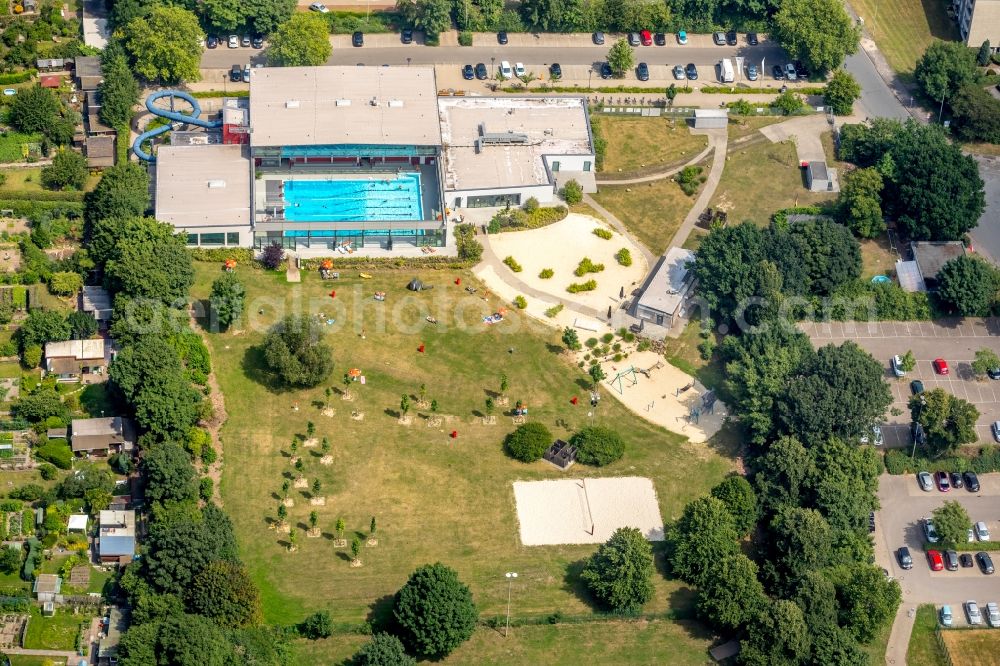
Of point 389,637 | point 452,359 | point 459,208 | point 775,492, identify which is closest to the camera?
point 389,637

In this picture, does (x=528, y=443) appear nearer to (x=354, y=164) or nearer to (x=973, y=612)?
(x=973, y=612)

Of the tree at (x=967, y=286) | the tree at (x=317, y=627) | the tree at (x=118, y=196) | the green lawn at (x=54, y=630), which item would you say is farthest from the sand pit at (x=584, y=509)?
the tree at (x=118, y=196)

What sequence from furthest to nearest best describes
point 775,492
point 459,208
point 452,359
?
point 459,208 → point 452,359 → point 775,492

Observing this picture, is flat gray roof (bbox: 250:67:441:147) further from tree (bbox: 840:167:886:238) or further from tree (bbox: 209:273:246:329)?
tree (bbox: 840:167:886:238)

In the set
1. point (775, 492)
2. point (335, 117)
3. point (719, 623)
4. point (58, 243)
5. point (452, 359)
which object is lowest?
point (719, 623)

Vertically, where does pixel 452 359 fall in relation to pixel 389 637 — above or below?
above

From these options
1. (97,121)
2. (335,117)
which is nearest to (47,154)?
(97,121)

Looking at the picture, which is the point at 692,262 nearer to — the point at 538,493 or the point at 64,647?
the point at 538,493
